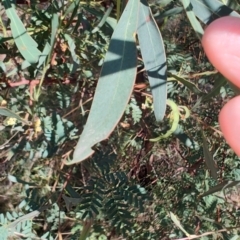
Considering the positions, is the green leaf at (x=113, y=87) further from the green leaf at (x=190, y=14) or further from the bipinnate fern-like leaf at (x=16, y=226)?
the bipinnate fern-like leaf at (x=16, y=226)

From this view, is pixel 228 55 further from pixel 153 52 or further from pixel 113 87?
pixel 113 87

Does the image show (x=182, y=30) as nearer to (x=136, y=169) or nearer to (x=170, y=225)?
(x=136, y=169)

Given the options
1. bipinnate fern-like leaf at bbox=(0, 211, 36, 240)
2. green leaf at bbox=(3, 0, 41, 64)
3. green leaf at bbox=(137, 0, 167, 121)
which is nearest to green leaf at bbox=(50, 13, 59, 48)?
green leaf at bbox=(3, 0, 41, 64)

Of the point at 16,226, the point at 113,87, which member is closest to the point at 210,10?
the point at 113,87

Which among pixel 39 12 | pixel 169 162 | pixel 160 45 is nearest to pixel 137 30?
pixel 160 45

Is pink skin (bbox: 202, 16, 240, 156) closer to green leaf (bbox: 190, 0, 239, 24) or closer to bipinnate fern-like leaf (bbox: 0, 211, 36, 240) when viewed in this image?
green leaf (bbox: 190, 0, 239, 24)
